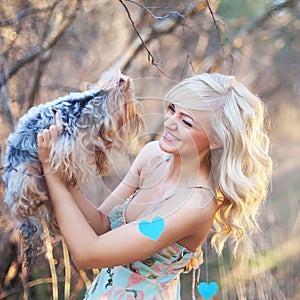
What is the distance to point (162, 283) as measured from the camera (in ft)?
4.56

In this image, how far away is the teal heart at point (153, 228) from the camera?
49.4 inches

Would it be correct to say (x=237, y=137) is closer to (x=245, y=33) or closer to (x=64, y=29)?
(x=64, y=29)

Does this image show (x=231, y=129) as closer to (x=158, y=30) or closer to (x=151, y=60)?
(x=151, y=60)

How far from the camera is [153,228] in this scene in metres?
1.26

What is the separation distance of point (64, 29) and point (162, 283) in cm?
160

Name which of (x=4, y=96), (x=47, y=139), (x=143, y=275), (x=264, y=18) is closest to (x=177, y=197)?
(x=143, y=275)

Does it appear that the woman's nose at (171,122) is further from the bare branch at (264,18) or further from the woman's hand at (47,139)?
the bare branch at (264,18)

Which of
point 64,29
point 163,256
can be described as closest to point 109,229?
point 163,256

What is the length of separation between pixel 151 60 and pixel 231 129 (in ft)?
3.72

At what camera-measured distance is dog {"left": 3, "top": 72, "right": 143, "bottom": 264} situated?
122 centimetres

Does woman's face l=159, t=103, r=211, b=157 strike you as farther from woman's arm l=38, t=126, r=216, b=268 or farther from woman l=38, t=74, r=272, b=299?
woman's arm l=38, t=126, r=216, b=268

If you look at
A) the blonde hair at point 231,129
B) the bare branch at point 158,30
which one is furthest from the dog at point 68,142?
the bare branch at point 158,30

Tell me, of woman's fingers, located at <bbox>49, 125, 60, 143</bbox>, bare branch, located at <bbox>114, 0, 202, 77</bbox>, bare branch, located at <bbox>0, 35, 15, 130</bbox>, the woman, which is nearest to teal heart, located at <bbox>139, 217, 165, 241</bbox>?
the woman

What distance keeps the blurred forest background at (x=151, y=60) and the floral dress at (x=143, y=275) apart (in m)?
0.81
